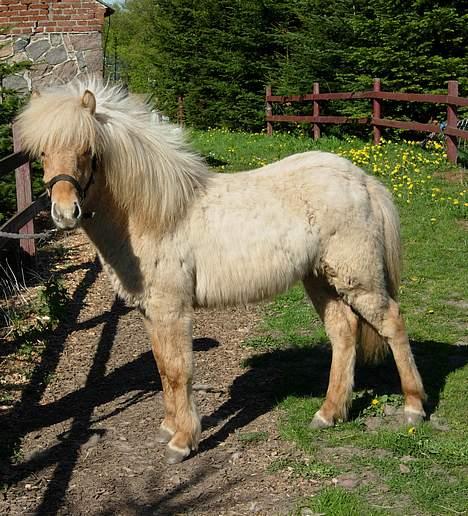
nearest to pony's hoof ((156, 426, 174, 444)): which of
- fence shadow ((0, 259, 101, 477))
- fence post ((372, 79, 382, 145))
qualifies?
fence shadow ((0, 259, 101, 477))

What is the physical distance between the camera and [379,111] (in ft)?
52.3

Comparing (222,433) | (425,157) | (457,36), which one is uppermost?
(457,36)

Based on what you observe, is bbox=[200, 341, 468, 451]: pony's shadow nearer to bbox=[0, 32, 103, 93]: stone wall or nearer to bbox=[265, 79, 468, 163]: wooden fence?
bbox=[265, 79, 468, 163]: wooden fence

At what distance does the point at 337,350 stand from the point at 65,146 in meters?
2.21

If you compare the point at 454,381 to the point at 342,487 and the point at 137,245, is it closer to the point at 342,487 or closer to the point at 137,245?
the point at 342,487

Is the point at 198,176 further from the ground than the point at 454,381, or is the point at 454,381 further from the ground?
the point at 198,176

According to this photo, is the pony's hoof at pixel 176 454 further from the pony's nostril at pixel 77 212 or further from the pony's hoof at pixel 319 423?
the pony's nostril at pixel 77 212

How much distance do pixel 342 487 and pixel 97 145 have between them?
2310 mm

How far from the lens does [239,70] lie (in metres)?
22.7

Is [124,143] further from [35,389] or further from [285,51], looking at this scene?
[285,51]

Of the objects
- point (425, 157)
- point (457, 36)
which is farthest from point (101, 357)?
point (457, 36)

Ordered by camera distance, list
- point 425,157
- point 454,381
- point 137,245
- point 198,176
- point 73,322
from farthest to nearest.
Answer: point 425,157 → point 73,322 → point 454,381 → point 198,176 → point 137,245

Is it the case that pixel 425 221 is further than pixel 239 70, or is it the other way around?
pixel 239 70

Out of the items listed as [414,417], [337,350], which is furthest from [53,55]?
[414,417]
